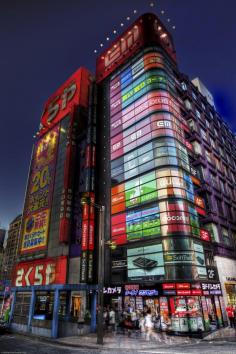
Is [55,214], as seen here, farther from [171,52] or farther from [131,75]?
[171,52]

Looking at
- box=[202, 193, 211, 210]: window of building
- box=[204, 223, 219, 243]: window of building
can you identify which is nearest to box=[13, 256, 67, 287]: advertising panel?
box=[204, 223, 219, 243]: window of building

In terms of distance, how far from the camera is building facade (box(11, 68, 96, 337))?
79.3 feet

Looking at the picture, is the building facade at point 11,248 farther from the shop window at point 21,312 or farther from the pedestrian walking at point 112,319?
the pedestrian walking at point 112,319

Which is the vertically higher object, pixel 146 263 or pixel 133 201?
pixel 133 201

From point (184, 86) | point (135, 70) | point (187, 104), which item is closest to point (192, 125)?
point (187, 104)

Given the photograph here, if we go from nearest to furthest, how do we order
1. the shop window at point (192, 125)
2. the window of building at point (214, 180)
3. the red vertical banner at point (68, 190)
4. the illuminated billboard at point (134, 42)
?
the red vertical banner at point (68, 190)
the window of building at point (214, 180)
the shop window at point (192, 125)
the illuminated billboard at point (134, 42)

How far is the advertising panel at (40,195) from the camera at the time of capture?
4038 centimetres

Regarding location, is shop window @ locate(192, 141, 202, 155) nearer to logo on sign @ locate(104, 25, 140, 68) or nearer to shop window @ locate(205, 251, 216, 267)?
shop window @ locate(205, 251, 216, 267)

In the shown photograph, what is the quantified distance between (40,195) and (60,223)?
11458mm

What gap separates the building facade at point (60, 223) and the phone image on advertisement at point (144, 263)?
240 inches

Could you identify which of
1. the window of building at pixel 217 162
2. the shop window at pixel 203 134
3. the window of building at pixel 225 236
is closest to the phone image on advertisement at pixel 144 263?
the window of building at pixel 225 236

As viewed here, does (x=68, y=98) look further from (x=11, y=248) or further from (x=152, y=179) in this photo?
(x=11, y=248)

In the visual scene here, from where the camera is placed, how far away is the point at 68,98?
52594mm

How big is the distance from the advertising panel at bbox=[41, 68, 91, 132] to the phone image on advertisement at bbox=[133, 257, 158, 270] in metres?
33.9
